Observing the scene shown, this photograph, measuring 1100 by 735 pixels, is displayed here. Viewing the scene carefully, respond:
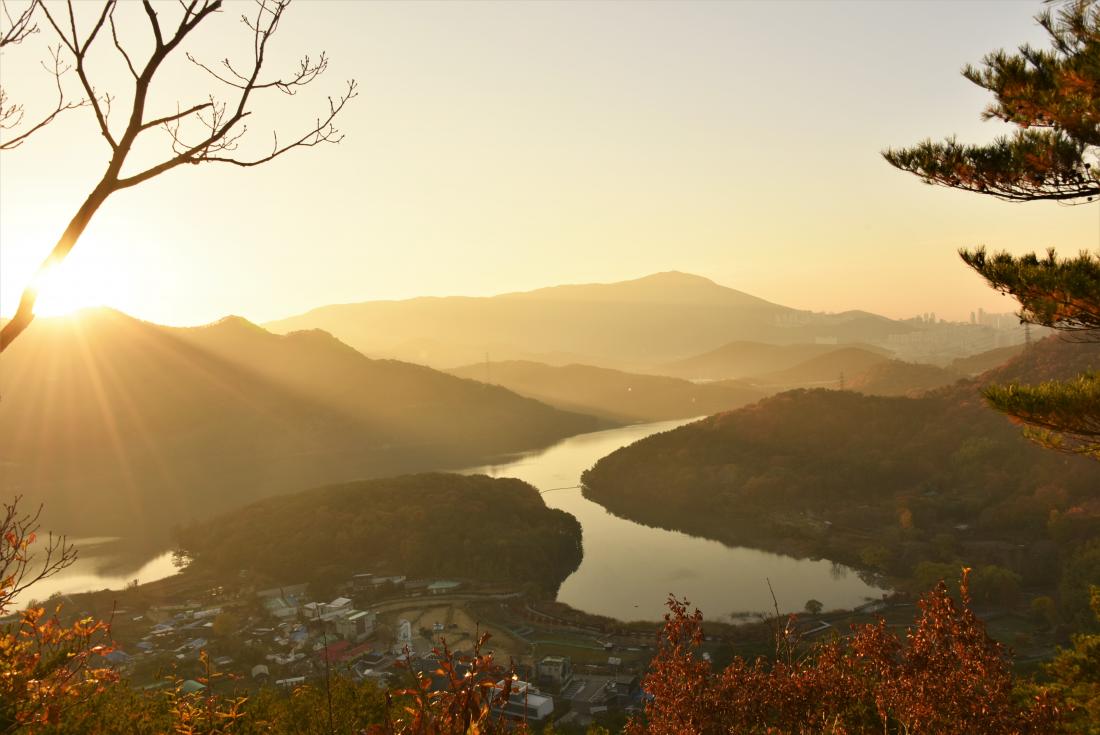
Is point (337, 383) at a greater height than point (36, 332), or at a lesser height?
lesser

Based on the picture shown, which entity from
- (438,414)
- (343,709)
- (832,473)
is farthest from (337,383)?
(343,709)

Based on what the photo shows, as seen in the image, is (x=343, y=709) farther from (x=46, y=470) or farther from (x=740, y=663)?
(x=46, y=470)

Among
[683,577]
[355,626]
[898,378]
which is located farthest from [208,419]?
[898,378]

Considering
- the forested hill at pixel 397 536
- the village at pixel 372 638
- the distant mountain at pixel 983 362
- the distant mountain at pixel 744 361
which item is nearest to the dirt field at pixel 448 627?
the village at pixel 372 638

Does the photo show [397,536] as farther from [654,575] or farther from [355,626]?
[654,575]

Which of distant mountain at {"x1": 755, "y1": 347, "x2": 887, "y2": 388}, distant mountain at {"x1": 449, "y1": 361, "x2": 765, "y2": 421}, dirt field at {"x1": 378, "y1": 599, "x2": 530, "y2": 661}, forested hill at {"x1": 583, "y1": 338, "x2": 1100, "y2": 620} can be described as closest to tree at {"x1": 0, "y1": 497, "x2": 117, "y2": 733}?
dirt field at {"x1": 378, "y1": 599, "x2": 530, "y2": 661}

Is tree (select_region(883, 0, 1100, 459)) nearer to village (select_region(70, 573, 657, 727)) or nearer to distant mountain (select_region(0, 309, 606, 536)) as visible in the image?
village (select_region(70, 573, 657, 727))
